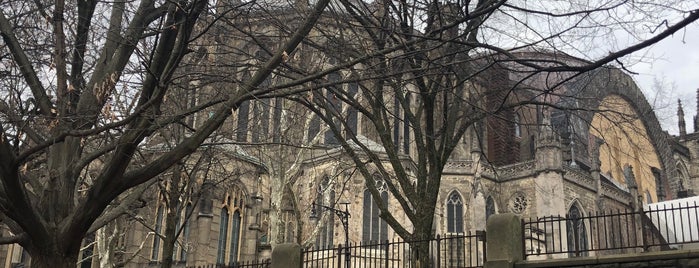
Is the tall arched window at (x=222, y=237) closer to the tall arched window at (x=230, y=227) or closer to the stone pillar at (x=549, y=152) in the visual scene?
the tall arched window at (x=230, y=227)

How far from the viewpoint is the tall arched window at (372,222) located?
27.7 meters

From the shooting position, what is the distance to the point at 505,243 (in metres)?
10.2

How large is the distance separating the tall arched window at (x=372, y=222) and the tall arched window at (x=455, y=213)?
5199 millimetres

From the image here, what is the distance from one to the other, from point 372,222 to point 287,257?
619 inches

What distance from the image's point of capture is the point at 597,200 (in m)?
36.6

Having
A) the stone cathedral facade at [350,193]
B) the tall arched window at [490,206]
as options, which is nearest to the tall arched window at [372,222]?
the stone cathedral facade at [350,193]

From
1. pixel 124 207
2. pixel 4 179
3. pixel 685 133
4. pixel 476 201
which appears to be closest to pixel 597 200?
pixel 476 201

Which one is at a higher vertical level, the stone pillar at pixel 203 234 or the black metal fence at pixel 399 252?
the stone pillar at pixel 203 234

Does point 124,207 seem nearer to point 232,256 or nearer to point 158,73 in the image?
point 158,73

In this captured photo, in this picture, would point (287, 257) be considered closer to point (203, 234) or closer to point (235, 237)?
point (203, 234)

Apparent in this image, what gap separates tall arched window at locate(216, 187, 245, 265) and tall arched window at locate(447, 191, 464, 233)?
33.5 ft

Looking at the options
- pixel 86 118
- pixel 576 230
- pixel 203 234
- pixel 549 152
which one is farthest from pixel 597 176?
pixel 86 118

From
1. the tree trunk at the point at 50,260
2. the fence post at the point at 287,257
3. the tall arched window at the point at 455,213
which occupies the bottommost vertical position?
the tree trunk at the point at 50,260

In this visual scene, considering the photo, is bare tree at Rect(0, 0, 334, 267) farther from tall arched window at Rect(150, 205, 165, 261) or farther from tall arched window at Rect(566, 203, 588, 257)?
tall arched window at Rect(150, 205, 165, 261)
